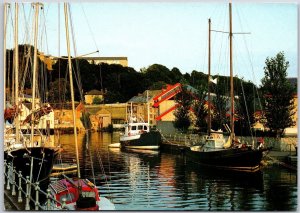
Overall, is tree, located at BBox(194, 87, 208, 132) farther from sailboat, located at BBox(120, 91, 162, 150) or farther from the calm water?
sailboat, located at BBox(120, 91, 162, 150)

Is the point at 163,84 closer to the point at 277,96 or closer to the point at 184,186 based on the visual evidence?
the point at 184,186

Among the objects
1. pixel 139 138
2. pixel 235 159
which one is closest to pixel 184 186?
pixel 235 159

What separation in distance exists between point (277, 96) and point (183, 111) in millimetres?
4069

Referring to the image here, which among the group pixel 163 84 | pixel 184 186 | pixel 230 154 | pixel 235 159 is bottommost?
pixel 184 186

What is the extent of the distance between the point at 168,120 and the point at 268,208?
31.8 ft

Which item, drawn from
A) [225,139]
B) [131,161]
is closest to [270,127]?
[225,139]

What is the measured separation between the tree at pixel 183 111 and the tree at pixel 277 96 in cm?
227

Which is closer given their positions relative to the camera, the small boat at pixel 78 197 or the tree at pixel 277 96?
the small boat at pixel 78 197

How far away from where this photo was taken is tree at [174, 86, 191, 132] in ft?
54.8

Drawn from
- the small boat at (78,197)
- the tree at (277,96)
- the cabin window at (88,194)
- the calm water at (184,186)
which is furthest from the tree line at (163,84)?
the cabin window at (88,194)

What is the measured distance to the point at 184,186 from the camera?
1426 cm

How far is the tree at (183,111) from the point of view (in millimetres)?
16703

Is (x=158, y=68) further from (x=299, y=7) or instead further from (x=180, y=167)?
(x=180, y=167)

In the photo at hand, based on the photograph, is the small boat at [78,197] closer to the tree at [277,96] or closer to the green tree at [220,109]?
the tree at [277,96]
